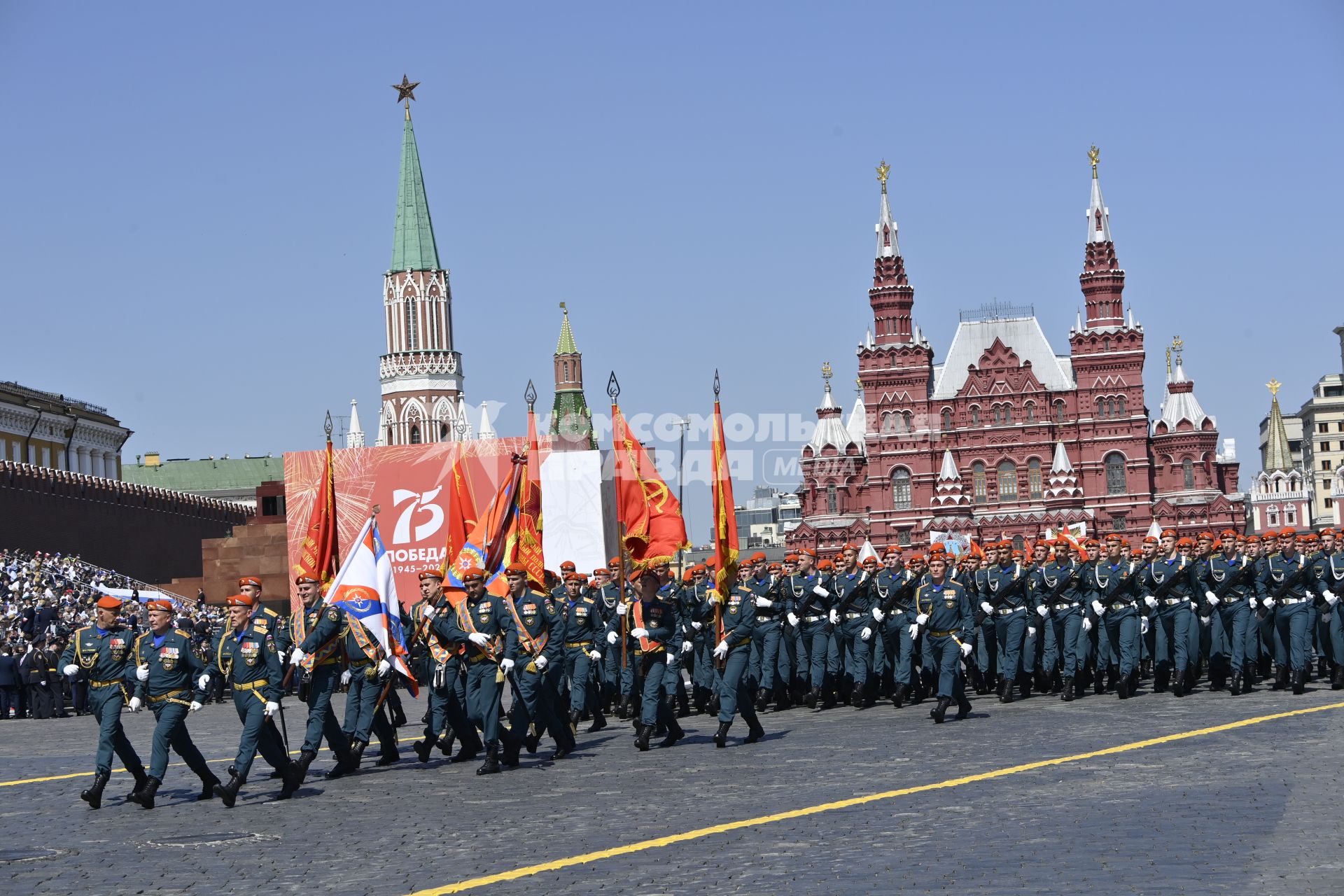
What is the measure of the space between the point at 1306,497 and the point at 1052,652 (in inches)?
5299

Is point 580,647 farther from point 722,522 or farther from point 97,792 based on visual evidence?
point 97,792

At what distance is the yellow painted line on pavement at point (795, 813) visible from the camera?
973 centimetres

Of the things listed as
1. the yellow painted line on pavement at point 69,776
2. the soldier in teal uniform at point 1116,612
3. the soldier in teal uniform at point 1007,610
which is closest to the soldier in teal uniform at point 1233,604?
Result: the soldier in teal uniform at point 1116,612

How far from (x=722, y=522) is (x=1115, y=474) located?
2989 inches

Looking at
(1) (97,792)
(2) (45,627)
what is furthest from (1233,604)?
(2) (45,627)

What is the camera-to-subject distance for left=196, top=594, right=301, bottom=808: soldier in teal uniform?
1343 centimetres

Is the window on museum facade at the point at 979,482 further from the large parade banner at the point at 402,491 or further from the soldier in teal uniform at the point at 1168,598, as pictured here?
the soldier in teal uniform at the point at 1168,598

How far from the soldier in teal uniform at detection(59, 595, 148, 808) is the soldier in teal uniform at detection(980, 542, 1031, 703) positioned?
10148 millimetres

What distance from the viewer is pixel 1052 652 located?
2055 centimetres

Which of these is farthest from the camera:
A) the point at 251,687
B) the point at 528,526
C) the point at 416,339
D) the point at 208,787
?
the point at 416,339

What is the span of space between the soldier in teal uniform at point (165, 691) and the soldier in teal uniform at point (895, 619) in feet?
28.6

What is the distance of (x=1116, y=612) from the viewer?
20047 millimetres

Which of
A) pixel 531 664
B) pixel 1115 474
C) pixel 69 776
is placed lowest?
pixel 69 776

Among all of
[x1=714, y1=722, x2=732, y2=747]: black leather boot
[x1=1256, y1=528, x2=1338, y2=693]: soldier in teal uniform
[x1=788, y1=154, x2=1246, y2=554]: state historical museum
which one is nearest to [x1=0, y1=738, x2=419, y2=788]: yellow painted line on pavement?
[x1=714, y1=722, x2=732, y2=747]: black leather boot
